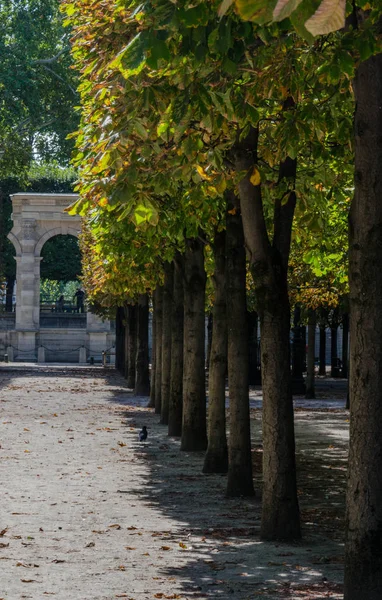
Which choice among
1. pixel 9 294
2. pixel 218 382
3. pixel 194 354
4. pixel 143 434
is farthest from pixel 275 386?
pixel 9 294

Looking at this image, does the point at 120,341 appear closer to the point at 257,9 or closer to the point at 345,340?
the point at 345,340

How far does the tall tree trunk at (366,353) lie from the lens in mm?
8062

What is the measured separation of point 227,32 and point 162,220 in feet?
31.5

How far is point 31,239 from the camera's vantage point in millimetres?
72000

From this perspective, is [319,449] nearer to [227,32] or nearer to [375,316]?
[375,316]

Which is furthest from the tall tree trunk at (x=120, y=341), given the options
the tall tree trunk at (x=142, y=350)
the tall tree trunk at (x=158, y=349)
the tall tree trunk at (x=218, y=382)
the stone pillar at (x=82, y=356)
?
the tall tree trunk at (x=218, y=382)

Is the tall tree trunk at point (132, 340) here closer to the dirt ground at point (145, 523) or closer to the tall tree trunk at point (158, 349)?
the tall tree trunk at point (158, 349)

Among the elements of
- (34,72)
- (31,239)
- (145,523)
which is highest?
(34,72)

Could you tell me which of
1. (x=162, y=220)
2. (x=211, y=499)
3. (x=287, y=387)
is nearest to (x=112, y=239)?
(x=162, y=220)

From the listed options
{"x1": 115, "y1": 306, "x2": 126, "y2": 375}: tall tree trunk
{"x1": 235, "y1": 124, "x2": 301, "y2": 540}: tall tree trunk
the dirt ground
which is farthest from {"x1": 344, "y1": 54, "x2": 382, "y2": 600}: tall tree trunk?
{"x1": 115, "y1": 306, "x2": 126, "y2": 375}: tall tree trunk

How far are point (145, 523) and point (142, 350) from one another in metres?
25.1

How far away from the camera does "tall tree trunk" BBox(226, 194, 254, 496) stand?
1416 centimetres

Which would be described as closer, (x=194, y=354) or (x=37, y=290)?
(x=194, y=354)

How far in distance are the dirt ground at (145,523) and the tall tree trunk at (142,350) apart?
1236cm
